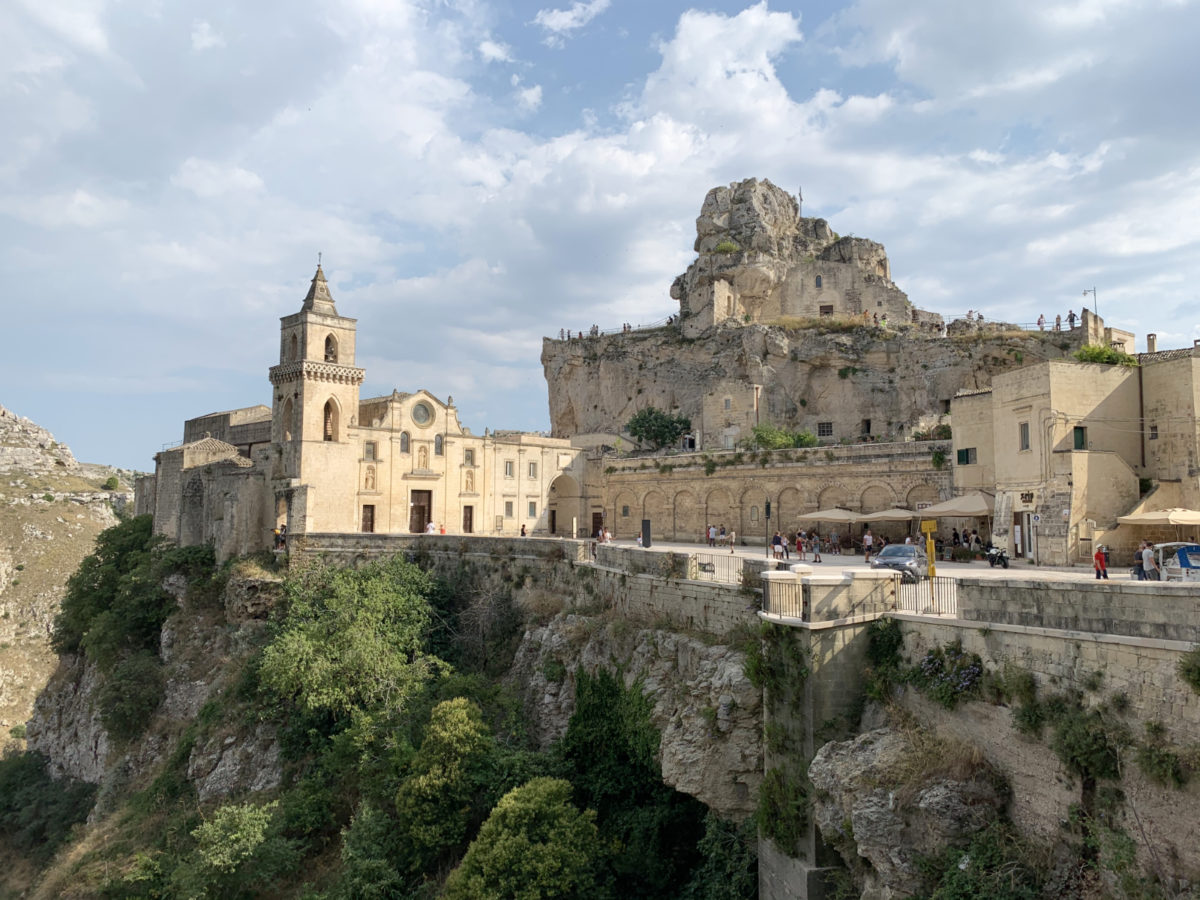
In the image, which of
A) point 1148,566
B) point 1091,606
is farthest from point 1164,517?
point 1091,606

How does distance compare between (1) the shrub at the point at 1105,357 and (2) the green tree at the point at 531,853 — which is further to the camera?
(1) the shrub at the point at 1105,357

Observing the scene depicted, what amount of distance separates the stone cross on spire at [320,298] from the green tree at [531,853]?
85.5 feet

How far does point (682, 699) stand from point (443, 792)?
5.99m

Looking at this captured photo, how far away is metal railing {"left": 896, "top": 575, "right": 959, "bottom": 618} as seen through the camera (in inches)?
484

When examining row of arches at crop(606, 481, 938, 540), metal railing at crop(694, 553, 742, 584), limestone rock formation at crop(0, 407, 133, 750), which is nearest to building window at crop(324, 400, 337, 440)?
row of arches at crop(606, 481, 938, 540)

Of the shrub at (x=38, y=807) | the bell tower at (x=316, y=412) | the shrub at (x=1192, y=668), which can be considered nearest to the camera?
the shrub at (x=1192, y=668)

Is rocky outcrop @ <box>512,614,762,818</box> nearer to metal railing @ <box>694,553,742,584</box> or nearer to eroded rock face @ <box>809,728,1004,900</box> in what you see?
metal railing @ <box>694,553,742,584</box>

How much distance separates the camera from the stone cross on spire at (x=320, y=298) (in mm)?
36000

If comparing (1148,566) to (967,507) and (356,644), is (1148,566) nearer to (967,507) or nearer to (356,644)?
(967,507)

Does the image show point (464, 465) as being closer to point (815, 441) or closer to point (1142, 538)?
point (815, 441)

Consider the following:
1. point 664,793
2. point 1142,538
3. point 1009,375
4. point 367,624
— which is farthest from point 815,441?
point 664,793

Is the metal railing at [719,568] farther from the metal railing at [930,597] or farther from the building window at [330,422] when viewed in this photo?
the building window at [330,422]

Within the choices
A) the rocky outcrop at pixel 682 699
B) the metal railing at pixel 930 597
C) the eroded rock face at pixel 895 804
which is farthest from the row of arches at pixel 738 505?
the eroded rock face at pixel 895 804

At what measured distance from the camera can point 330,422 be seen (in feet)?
118
